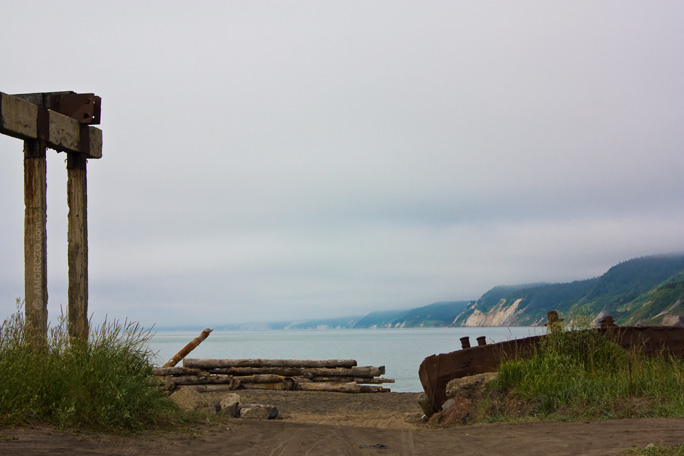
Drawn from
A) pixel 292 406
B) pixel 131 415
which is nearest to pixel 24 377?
pixel 131 415

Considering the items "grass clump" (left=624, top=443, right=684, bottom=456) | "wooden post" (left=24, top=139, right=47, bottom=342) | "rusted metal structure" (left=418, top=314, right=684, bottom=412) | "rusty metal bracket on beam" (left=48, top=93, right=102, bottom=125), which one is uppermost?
"rusty metal bracket on beam" (left=48, top=93, right=102, bottom=125)

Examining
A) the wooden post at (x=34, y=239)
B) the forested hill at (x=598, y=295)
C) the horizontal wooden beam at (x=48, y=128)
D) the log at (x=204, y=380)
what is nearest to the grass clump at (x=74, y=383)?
the wooden post at (x=34, y=239)

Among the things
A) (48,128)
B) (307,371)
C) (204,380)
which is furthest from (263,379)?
(48,128)

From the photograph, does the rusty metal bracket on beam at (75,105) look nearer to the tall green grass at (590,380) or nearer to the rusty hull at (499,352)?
the rusty hull at (499,352)

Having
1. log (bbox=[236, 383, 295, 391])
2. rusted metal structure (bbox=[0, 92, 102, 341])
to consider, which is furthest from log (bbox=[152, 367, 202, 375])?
rusted metal structure (bbox=[0, 92, 102, 341])

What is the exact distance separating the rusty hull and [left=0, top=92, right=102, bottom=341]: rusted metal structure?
20.8 feet

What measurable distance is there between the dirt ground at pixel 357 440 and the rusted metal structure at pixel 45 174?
7.00 ft

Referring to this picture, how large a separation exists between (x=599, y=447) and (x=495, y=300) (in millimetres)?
188205

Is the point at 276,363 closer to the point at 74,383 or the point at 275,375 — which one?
the point at 275,375

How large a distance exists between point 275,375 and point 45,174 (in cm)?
1113

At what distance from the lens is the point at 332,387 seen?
60.3ft

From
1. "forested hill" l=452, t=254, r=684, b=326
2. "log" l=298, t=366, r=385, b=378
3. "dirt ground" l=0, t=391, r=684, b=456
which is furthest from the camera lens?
"forested hill" l=452, t=254, r=684, b=326

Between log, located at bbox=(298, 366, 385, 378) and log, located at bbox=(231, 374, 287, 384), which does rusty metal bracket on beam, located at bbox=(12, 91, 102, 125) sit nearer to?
log, located at bbox=(231, 374, 287, 384)

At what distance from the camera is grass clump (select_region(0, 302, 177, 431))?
23.0ft
